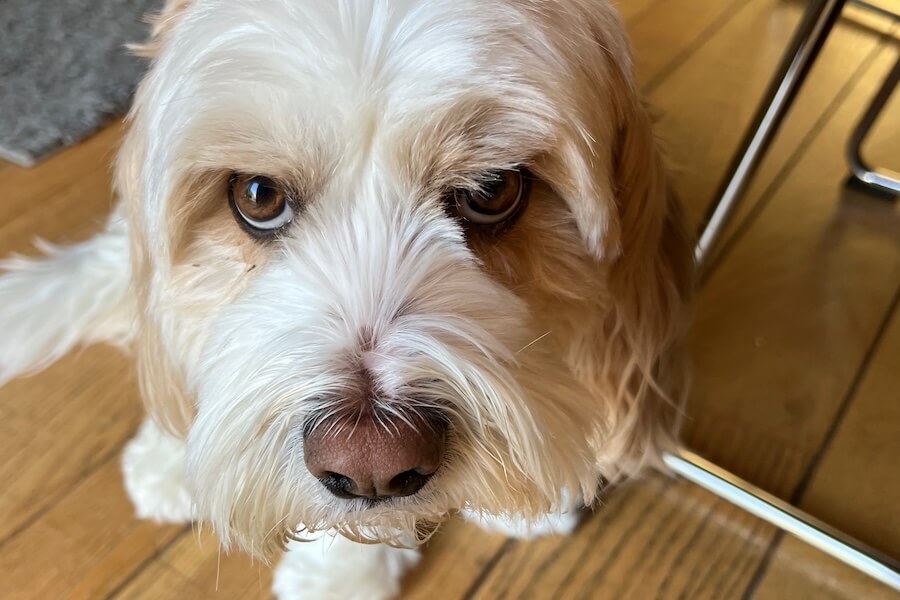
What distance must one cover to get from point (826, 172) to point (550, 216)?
122 cm

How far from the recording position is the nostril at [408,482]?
2.36ft

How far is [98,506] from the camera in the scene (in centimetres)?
120

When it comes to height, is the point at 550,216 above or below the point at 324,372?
above

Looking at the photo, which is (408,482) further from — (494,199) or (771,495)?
(771,495)

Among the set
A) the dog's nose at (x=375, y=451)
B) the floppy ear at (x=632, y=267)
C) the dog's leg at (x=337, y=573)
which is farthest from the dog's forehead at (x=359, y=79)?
the dog's leg at (x=337, y=573)

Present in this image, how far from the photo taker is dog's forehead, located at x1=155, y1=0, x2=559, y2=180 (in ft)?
2.30

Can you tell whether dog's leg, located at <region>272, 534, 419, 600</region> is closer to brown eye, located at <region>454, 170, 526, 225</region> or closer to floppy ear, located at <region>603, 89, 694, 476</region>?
floppy ear, located at <region>603, 89, 694, 476</region>

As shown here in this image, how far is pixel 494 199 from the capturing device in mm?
825

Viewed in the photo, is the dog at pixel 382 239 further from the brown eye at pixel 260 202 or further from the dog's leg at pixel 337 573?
the dog's leg at pixel 337 573

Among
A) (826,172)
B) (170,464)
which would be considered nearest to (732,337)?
(826,172)

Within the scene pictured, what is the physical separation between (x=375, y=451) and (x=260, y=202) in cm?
30

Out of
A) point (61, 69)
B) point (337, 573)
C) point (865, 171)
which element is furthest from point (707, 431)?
point (61, 69)

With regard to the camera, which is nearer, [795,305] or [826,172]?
[795,305]

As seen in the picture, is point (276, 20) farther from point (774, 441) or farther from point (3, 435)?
point (774, 441)
